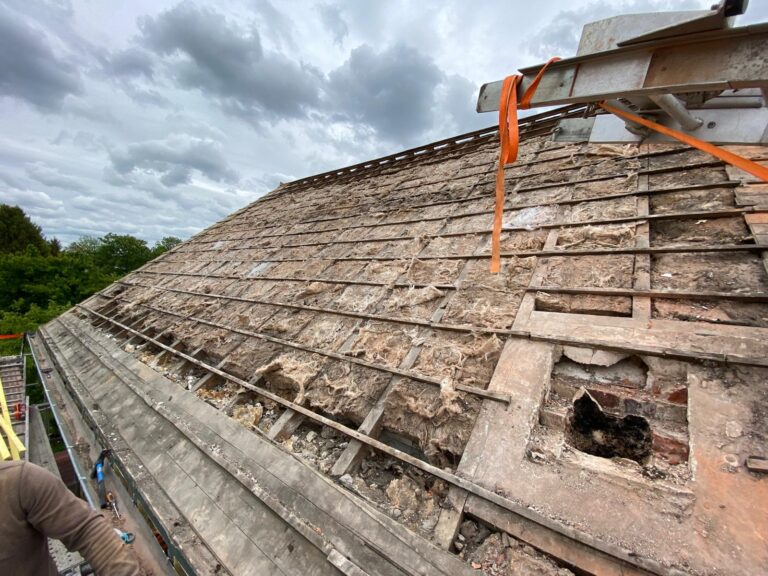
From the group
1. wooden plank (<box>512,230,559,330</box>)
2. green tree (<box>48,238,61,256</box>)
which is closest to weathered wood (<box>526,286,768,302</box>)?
wooden plank (<box>512,230,559,330</box>)

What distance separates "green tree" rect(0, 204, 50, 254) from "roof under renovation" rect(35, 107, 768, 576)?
39.9 metres

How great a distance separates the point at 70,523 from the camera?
5.07 feet

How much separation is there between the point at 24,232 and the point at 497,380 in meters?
47.1

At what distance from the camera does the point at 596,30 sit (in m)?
1.71

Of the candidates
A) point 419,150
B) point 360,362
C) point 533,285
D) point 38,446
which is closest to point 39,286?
point 38,446

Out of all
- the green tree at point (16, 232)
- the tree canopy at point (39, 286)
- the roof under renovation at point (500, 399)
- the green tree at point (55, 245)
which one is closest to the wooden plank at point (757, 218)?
the roof under renovation at point (500, 399)

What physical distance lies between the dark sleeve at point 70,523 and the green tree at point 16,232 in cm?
4076

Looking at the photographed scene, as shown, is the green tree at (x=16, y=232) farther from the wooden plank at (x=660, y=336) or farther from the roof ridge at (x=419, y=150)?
the wooden plank at (x=660, y=336)

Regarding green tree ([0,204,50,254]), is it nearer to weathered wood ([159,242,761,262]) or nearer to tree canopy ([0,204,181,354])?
tree canopy ([0,204,181,354])

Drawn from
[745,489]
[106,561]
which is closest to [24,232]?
[106,561]

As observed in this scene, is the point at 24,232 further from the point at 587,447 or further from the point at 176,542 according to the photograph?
the point at 587,447

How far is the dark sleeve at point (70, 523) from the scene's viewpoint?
150 cm

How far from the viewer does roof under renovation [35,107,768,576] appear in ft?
5.02

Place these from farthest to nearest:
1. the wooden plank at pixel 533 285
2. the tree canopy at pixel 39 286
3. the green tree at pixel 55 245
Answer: the green tree at pixel 55 245 < the tree canopy at pixel 39 286 < the wooden plank at pixel 533 285
